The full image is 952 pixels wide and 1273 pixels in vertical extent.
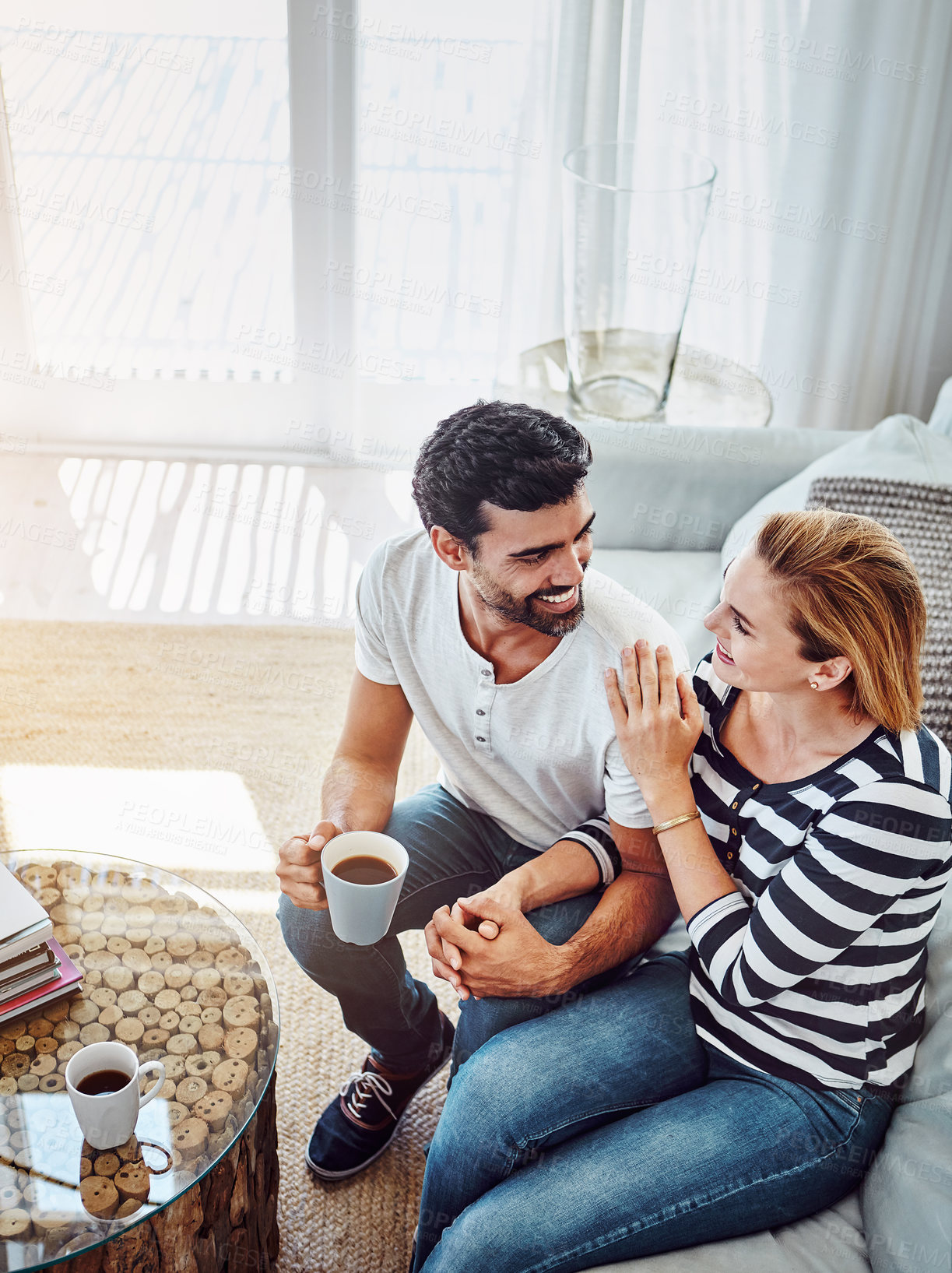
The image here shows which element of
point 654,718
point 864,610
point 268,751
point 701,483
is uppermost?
point 864,610

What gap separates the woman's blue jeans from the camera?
1145mm

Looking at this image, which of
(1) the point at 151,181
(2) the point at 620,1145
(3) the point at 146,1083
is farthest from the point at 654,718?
(1) the point at 151,181

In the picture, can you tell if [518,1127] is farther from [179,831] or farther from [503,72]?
[503,72]

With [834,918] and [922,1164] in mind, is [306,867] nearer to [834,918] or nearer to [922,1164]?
[834,918]

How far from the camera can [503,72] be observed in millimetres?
2908

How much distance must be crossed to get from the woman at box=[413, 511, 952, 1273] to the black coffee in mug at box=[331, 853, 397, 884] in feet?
0.81

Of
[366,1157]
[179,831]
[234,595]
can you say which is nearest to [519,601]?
[366,1157]

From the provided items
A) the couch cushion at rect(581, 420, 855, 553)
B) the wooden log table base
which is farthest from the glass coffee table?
the couch cushion at rect(581, 420, 855, 553)

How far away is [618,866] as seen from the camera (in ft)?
4.92

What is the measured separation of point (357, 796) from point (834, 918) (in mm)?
695

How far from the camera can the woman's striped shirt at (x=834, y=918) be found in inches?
45.7

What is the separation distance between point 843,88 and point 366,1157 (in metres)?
2.57

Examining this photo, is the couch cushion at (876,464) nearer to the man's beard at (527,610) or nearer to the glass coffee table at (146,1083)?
the man's beard at (527,610)

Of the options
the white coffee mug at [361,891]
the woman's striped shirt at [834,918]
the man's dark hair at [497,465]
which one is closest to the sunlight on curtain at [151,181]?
the man's dark hair at [497,465]
